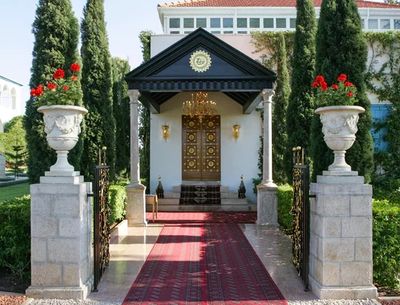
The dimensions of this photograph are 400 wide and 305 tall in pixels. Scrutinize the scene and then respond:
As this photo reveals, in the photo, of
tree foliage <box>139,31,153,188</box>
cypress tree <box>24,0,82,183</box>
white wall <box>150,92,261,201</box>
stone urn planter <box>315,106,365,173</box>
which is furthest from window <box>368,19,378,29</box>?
stone urn planter <box>315,106,365,173</box>

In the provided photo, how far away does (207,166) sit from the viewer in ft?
58.5

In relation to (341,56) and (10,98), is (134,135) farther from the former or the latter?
(10,98)

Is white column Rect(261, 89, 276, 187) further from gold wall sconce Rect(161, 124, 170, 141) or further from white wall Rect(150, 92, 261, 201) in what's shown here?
gold wall sconce Rect(161, 124, 170, 141)

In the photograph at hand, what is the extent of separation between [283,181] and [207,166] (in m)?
3.16

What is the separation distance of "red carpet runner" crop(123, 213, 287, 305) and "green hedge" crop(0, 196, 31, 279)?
5.52ft

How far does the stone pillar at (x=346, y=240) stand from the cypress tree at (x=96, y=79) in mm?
9260

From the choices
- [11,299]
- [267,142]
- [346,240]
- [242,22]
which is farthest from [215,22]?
[11,299]

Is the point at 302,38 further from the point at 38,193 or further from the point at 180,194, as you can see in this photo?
the point at 38,193

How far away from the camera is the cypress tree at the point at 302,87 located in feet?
42.8

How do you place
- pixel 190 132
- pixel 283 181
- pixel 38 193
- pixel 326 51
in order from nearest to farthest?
pixel 38 193, pixel 326 51, pixel 283 181, pixel 190 132

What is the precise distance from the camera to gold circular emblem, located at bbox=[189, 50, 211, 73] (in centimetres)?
1203

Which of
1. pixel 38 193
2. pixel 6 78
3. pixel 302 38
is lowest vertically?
pixel 38 193

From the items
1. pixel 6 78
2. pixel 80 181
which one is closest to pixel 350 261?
pixel 80 181

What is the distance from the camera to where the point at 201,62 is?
1205 cm
